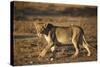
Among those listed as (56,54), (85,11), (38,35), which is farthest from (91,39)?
(38,35)

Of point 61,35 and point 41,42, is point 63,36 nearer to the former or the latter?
point 61,35

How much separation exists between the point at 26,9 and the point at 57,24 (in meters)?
0.42

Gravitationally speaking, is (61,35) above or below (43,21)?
below

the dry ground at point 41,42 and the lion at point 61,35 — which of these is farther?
the lion at point 61,35

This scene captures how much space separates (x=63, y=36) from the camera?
2.44 meters

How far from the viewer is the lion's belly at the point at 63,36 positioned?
7.94 ft

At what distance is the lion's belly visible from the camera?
95.3 inches

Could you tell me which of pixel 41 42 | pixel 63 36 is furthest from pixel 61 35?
pixel 41 42

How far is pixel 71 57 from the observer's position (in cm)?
245

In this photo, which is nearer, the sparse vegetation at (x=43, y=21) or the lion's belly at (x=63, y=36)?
the sparse vegetation at (x=43, y=21)

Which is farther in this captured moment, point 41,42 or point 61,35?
point 61,35

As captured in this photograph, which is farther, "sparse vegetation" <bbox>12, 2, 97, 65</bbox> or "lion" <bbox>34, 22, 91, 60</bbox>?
"lion" <bbox>34, 22, 91, 60</bbox>

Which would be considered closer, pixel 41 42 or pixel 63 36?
pixel 41 42
